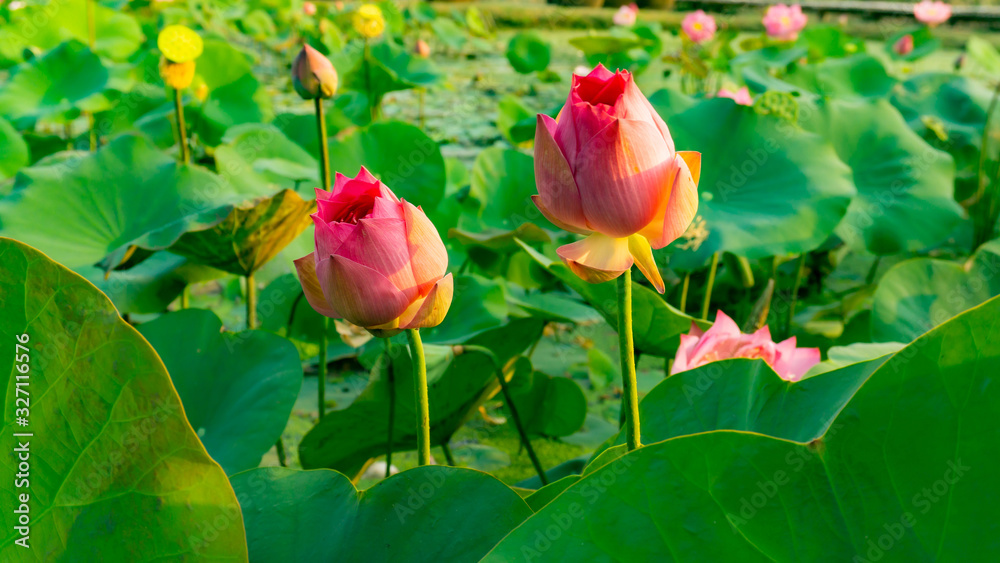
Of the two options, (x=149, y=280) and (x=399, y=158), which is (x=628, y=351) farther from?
(x=399, y=158)

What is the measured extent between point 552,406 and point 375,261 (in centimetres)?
82

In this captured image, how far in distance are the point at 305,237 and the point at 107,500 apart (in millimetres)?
911

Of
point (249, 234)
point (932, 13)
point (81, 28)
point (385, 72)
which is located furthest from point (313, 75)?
point (932, 13)

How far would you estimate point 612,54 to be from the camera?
3.14 meters

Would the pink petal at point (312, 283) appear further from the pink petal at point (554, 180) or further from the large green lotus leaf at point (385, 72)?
the large green lotus leaf at point (385, 72)

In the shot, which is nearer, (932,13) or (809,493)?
(809,493)

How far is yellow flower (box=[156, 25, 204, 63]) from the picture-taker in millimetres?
1231

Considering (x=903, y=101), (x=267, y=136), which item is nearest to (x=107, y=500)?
(x=267, y=136)

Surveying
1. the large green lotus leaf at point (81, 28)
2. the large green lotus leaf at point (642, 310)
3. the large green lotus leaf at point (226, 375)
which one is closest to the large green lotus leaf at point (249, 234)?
the large green lotus leaf at point (226, 375)

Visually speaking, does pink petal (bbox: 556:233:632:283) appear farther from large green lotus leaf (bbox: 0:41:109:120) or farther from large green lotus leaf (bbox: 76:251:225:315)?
large green lotus leaf (bbox: 0:41:109:120)

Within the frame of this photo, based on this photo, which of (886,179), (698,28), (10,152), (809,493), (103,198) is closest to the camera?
(809,493)

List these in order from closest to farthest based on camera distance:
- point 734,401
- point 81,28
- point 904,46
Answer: point 734,401 → point 81,28 → point 904,46

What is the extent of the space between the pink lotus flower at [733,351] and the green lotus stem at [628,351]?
7.5 inches

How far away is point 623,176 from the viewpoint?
16.1 inches
